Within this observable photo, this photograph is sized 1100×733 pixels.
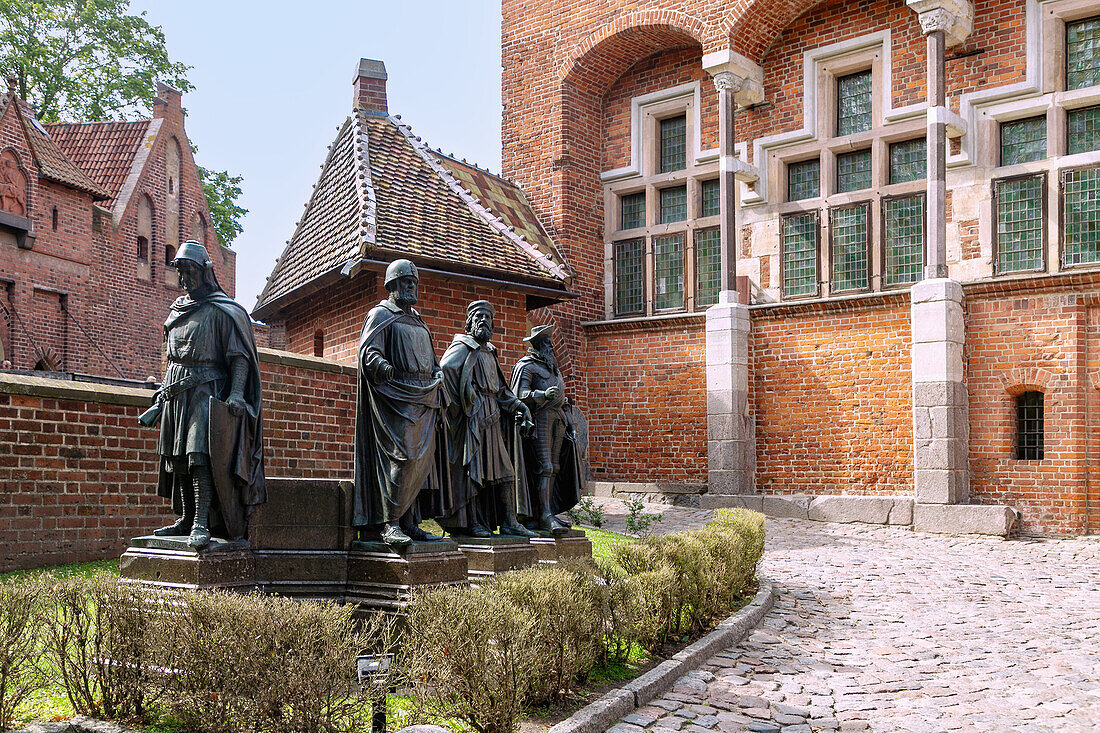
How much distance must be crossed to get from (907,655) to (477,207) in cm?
1235

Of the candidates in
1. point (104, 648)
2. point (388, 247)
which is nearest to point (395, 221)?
point (388, 247)

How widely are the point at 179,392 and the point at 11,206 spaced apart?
2308cm

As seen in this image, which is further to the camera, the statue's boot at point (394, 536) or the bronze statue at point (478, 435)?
the bronze statue at point (478, 435)

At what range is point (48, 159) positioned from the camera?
90.4ft

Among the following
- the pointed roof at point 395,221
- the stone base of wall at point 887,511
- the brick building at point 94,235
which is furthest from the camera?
the brick building at point 94,235

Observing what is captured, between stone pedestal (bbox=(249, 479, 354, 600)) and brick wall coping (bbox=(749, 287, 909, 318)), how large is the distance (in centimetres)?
1262

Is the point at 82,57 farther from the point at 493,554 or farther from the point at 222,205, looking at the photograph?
the point at 493,554

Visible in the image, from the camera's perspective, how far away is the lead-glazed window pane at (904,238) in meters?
17.9

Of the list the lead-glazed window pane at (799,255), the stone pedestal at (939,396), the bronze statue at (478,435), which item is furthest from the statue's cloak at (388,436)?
the lead-glazed window pane at (799,255)

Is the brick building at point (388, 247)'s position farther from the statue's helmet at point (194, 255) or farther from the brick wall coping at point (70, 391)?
the statue's helmet at point (194, 255)

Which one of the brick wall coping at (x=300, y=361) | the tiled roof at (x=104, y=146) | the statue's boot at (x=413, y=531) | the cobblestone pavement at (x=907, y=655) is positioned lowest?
the cobblestone pavement at (x=907, y=655)

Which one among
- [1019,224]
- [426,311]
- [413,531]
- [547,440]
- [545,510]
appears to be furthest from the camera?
[1019,224]

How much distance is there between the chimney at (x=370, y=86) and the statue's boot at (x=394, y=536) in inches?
543

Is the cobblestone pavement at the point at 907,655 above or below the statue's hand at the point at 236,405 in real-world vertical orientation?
below
